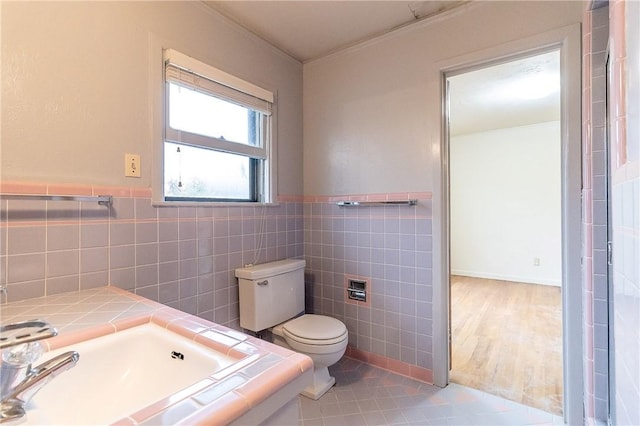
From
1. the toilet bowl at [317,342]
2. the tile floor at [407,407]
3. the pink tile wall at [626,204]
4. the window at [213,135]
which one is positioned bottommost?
the tile floor at [407,407]

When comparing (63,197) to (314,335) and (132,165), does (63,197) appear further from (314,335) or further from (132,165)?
(314,335)

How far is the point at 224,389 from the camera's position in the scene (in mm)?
574

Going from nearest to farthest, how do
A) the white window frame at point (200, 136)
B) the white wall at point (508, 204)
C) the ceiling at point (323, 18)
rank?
the white window frame at point (200, 136), the ceiling at point (323, 18), the white wall at point (508, 204)

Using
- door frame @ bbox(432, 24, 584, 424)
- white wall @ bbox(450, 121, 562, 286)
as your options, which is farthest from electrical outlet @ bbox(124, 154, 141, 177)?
white wall @ bbox(450, 121, 562, 286)

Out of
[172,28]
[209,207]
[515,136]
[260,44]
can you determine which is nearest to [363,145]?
[260,44]

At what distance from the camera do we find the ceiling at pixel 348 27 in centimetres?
178

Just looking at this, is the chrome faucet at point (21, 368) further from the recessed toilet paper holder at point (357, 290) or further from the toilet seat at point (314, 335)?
the recessed toilet paper holder at point (357, 290)

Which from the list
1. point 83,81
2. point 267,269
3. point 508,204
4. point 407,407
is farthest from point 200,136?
point 508,204

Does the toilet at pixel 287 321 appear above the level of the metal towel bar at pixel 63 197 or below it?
below

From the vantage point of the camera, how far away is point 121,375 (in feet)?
2.78

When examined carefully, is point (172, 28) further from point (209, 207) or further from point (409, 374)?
point (409, 374)

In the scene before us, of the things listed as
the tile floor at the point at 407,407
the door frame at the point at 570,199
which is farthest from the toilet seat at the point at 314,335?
the door frame at the point at 570,199

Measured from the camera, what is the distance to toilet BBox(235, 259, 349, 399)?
5.72 ft

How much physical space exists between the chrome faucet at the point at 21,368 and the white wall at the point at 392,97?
72.9 inches
